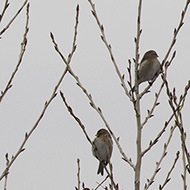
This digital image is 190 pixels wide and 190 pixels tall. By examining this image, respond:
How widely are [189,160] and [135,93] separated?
1.17 metres

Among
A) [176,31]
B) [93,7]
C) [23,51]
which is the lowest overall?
[23,51]

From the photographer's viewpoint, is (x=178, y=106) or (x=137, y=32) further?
(x=137, y=32)

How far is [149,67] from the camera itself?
7.80 meters

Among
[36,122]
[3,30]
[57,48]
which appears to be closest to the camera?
[36,122]

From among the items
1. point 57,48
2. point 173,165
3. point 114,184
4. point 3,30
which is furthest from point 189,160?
point 3,30

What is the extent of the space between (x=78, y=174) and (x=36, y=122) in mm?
1135

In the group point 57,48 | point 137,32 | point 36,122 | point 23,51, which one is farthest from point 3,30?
point 137,32

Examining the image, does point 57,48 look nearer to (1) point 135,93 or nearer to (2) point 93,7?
(2) point 93,7

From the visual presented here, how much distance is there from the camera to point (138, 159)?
3.61m

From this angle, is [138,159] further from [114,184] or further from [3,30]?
[3,30]

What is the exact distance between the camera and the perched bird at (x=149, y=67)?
7645 mm

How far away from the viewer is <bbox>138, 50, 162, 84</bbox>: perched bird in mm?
7645

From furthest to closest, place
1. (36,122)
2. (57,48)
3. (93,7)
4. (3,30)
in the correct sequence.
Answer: (93,7) → (57,48) → (3,30) → (36,122)

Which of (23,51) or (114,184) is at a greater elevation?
(23,51)
